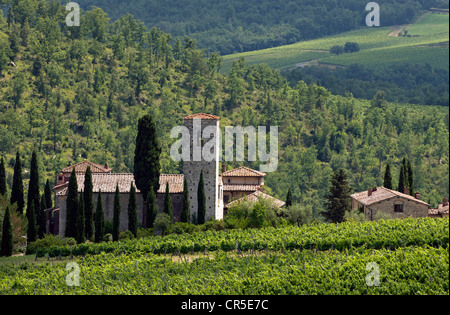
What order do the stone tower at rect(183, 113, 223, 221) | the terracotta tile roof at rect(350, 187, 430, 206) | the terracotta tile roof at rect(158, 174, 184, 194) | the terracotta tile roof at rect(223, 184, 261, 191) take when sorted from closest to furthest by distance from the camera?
1. the stone tower at rect(183, 113, 223, 221)
2. the terracotta tile roof at rect(158, 174, 184, 194)
3. the terracotta tile roof at rect(350, 187, 430, 206)
4. the terracotta tile roof at rect(223, 184, 261, 191)

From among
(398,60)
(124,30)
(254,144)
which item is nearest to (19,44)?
(124,30)

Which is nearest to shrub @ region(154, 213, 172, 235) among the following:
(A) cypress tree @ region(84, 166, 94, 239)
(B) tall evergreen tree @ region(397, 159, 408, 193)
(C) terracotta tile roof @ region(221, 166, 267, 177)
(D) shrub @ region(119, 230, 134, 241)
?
(D) shrub @ region(119, 230, 134, 241)

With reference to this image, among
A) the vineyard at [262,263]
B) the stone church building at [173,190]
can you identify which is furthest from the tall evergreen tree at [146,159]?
the vineyard at [262,263]

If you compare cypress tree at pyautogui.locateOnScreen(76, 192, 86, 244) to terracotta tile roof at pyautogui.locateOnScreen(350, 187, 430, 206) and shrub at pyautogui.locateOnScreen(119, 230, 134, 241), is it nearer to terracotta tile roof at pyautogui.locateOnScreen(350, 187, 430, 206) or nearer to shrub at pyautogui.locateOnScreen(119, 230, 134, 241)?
shrub at pyautogui.locateOnScreen(119, 230, 134, 241)

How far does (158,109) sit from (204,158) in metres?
51.7

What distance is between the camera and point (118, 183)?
66.0 meters

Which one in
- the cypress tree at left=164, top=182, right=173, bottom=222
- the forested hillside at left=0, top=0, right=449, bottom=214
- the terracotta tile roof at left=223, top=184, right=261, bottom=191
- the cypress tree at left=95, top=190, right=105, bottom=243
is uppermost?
the forested hillside at left=0, top=0, right=449, bottom=214

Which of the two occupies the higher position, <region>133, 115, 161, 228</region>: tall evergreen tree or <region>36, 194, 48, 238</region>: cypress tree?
<region>133, 115, 161, 228</region>: tall evergreen tree

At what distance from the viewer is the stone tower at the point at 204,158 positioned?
65.2 meters

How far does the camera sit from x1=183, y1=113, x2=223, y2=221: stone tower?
214 ft

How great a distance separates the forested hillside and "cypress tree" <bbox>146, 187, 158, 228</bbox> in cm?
3003

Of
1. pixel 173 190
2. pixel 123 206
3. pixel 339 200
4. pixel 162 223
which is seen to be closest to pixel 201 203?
pixel 173 190

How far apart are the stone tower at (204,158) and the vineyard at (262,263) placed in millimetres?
8087

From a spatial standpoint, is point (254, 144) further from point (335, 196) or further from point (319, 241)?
point (319, 241)
